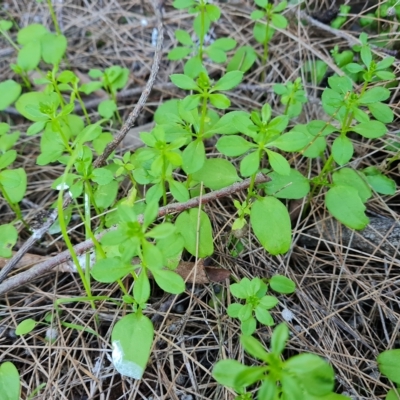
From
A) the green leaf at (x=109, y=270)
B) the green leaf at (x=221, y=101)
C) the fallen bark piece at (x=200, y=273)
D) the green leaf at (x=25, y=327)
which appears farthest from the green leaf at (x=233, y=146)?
the green leaf at (x=25, y=327)

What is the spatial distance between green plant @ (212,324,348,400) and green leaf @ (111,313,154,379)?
0.37 meters

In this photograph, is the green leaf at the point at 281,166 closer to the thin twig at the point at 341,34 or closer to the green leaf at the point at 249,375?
the green leaf at the point at 249,375

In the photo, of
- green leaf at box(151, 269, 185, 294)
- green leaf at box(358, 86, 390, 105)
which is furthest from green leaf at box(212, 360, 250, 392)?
green leaf at box(358, 86, 390, 105)

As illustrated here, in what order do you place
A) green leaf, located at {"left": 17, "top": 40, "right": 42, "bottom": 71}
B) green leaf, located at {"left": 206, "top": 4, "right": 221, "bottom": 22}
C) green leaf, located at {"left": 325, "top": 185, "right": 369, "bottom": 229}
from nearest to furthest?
green leaf, located at {"left": 325, "top": 185, "right": 369, "bottom": 229} → green leaf, located at {"left": 206, "top": 4, "right": 221, "bottom": 22} → green leaf, located at {"left": 17, "top": 40, "right": 42, "bottom": 71}

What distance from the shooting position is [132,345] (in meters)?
1.52

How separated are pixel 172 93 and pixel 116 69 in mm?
338

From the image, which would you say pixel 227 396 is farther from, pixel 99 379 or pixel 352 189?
pixel 352 189

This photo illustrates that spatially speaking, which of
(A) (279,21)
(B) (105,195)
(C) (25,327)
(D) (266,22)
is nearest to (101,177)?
(B) (105,195)

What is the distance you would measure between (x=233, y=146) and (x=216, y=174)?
192 millimetres

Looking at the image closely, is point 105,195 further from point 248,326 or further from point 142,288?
point 248,326

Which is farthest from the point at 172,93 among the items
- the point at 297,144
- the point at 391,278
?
the point at 391,278

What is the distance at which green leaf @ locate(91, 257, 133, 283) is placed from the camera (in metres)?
1.42

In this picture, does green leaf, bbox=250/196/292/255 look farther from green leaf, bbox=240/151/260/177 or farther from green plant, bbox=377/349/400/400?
green plant, bbox=377/349/400/400

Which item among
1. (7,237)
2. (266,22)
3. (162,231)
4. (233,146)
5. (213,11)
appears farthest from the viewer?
(266,22)
